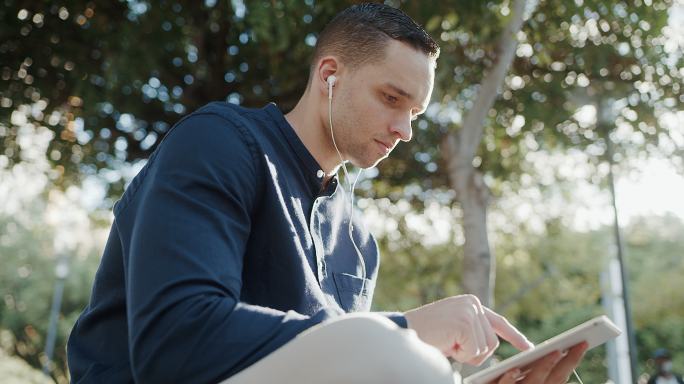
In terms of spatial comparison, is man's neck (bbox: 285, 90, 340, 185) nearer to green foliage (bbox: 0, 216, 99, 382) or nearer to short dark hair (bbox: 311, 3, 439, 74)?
short dark hair (bbox: 311, 3, 439, 74)

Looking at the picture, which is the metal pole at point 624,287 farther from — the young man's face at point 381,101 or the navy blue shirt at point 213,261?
the navy blue shirt at point 213,261

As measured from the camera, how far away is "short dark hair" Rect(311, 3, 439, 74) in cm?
241

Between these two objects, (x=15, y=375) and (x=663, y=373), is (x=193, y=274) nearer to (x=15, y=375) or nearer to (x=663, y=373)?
(x=663, y=373)

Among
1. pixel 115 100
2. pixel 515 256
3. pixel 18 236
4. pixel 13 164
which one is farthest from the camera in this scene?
pixel 18 236

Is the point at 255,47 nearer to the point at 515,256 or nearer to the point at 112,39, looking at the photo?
the point at 112,39

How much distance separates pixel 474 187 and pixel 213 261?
696cm

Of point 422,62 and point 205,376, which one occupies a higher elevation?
point 422,62

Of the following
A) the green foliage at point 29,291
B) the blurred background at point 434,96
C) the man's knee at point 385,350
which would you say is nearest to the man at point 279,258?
the man's knee at point 385,350

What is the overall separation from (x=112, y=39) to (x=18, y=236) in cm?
3617

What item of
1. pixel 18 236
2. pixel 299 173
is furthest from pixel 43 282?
pixel 299 173

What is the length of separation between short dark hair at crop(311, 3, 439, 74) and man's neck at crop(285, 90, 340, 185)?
212 millimetres

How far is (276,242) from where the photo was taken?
190 cm

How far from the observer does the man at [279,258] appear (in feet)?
4.62

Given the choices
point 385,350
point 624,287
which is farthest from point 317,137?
point 624,287
